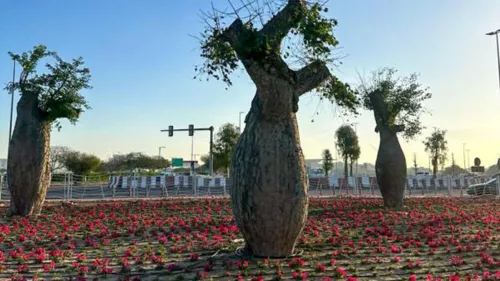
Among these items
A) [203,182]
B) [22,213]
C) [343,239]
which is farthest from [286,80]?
[203,182]

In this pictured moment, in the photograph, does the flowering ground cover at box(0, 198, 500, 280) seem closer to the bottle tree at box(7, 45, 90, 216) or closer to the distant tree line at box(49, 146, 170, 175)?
the bottle tree at box(7, 45, 90, 216)

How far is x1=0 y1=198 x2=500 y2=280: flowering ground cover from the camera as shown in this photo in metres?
5.14

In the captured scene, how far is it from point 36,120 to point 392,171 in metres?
10.6

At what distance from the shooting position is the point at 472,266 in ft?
18.4

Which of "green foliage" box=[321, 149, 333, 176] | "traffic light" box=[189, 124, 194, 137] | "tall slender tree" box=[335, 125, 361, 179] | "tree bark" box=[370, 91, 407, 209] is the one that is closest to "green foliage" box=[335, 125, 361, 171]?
"tall slender tree" box=[335, 125, 361, 179]

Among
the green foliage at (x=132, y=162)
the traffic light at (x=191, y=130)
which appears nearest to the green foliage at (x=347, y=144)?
the traffic light at (x=191, y=130)

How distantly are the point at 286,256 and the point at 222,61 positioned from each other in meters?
2.84

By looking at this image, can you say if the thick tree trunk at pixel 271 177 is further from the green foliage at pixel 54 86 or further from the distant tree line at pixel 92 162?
the distant tree line at pixel 92 162

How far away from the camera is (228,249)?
667 centimetres

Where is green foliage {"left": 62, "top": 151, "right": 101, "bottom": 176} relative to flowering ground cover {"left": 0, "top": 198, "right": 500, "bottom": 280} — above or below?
above

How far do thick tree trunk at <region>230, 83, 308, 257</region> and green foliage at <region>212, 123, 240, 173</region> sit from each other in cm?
3623

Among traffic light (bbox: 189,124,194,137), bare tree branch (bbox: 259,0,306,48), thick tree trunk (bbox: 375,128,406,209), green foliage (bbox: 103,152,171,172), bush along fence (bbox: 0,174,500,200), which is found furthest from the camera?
green foliage (bbox: 103,152,171,172)

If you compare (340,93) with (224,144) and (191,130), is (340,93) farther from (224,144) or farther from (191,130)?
(224,144)

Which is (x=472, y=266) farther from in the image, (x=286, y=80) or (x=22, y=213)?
(x=22, y=213)
